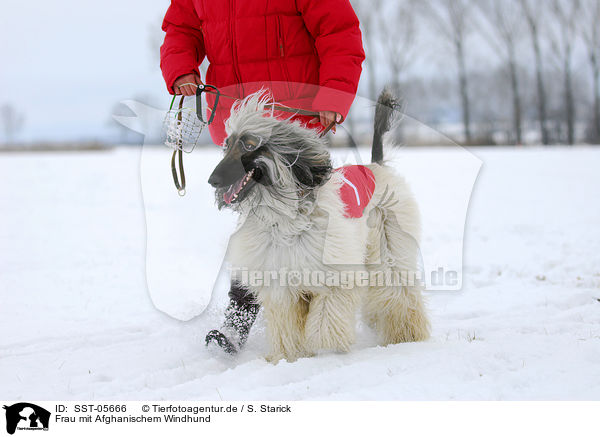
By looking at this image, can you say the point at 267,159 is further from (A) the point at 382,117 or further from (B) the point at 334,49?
(A) the point at 382,117

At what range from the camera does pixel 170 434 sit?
1.65m

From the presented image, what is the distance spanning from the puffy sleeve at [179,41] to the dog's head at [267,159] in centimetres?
38

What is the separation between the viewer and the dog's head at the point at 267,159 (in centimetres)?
191

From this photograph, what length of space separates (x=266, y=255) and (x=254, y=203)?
224 millimetres

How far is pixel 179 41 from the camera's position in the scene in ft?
7.40

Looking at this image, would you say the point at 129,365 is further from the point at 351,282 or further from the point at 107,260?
the point at 107,260

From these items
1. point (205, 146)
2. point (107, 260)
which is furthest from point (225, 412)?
point (107, 260)

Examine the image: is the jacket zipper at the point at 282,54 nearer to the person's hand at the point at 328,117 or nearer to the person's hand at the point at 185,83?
the person's hand at the point at 328,117

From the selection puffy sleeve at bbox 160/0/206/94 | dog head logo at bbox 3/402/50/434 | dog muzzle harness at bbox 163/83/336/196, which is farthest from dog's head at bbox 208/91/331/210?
dog head logo at bbox 3/402/50/434

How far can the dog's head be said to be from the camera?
1.91 metres

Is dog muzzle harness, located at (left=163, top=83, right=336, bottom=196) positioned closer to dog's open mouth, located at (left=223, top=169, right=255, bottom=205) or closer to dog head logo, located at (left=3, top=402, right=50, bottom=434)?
dog's open mouth, located at (left=223, top=169, right=255, bottom=205)

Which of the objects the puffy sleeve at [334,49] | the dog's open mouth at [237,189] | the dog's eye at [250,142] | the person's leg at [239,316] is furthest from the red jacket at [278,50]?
the person's leg at [239,316]

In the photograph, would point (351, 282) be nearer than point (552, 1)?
Yes

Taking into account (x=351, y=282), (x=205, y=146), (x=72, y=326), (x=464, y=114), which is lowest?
(x=72, y=326)
